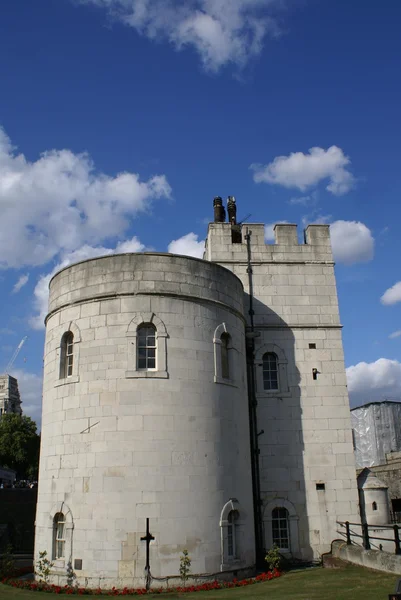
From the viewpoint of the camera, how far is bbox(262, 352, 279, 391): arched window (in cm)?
1986

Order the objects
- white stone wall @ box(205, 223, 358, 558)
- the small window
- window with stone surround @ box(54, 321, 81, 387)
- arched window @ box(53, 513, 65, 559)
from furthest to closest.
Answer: the small window → white stone wall @ box(205, 223, 358, 558) → window with stone surround @ box(54, 321, 81, 387) → arched window @ box(53, 513, 65, 559)

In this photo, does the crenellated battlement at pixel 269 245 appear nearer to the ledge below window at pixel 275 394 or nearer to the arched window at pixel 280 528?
the ledge below window at pixel 275 394

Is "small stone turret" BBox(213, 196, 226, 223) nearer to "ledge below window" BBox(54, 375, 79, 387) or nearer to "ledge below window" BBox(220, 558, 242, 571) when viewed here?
"ledge below window" BBox(54, 375, 79, 387)

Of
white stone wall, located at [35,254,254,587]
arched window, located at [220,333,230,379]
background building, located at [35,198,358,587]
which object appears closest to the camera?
white stone wall, located at [35,254,254,587]

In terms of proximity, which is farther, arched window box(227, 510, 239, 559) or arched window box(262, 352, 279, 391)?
arched window box(262, 352, 279, 391)

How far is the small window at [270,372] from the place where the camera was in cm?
1985

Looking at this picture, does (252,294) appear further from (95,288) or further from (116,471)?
(116,471)

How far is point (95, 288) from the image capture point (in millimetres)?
16438

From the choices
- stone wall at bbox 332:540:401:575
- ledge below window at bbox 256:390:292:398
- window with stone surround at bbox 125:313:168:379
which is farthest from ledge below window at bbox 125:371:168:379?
stone wall at bbox 332:540:401:575

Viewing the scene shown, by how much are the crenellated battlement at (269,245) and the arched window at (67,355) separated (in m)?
6.47

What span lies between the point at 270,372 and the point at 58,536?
8914mm

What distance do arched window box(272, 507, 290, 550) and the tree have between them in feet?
155

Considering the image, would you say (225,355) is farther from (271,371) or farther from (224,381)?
(271,371)

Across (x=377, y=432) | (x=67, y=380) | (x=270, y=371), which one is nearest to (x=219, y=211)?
(x=270, y=371)
